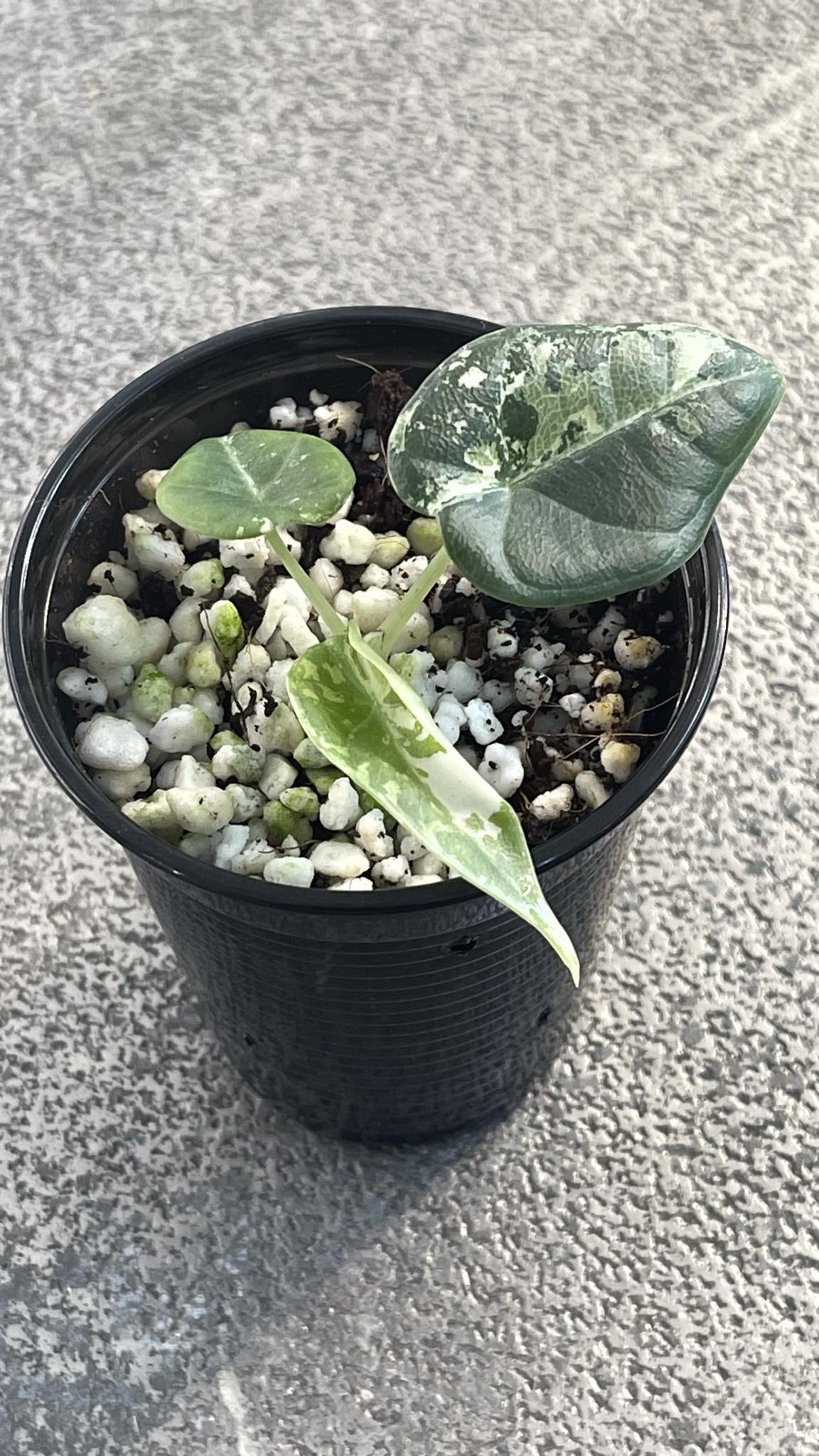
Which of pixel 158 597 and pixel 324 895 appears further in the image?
pixel 158 597

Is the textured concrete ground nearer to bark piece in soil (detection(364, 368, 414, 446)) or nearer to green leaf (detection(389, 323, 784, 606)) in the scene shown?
bark piece in soil (detection(364, 368, 414, 446))

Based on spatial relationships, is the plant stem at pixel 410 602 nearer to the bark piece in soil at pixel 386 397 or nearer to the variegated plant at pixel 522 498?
the variegated plant at pixel 522 498

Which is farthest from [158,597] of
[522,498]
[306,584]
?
[522,498]

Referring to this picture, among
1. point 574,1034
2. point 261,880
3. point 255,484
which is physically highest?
point 255,484

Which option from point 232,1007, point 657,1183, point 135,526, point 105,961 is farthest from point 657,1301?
point 135,526

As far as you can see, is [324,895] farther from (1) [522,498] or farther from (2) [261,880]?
(1) [522,498]

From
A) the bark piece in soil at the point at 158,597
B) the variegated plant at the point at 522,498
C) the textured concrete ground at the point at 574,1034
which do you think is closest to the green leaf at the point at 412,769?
the variegated plant at the point at 522,498

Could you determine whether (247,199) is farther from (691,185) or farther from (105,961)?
(105,961)
